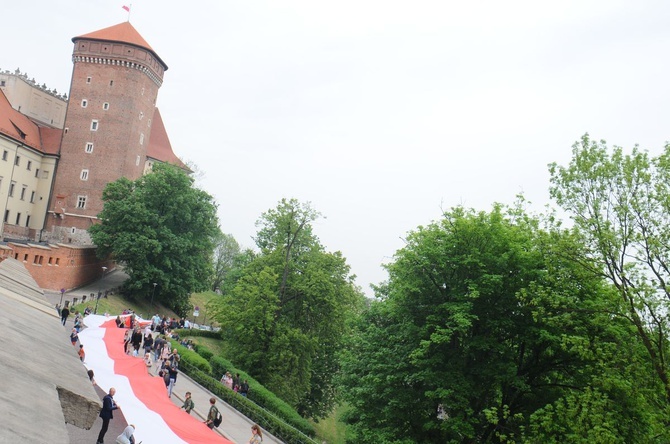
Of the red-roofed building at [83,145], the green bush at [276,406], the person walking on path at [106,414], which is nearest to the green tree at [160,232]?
the red-roofed building at [83,145]

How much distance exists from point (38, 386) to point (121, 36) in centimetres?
7034

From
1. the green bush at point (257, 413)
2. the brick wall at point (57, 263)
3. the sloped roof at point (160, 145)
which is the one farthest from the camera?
the sloped roof at point (160, 145)

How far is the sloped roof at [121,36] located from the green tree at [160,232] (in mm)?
16420

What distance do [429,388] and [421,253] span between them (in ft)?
17.7

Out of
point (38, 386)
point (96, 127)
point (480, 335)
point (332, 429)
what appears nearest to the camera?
point (38, 386)

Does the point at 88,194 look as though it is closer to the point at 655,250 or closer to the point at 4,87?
the point at 4,87

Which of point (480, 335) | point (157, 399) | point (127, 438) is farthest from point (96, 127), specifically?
point (127, 438)

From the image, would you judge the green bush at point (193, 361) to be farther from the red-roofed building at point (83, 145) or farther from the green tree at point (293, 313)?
the red-roofed building at point (83, 145)

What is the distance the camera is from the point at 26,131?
64750 mm

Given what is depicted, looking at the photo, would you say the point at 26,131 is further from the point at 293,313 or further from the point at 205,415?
the point at 205,415

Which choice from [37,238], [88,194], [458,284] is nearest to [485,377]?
[458,284]

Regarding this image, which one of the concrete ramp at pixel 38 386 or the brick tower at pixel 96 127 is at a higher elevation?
the brick tower at pixel 96 127

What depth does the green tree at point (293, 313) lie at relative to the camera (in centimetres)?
3809

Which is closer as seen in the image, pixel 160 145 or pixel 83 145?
pixel 83 145
